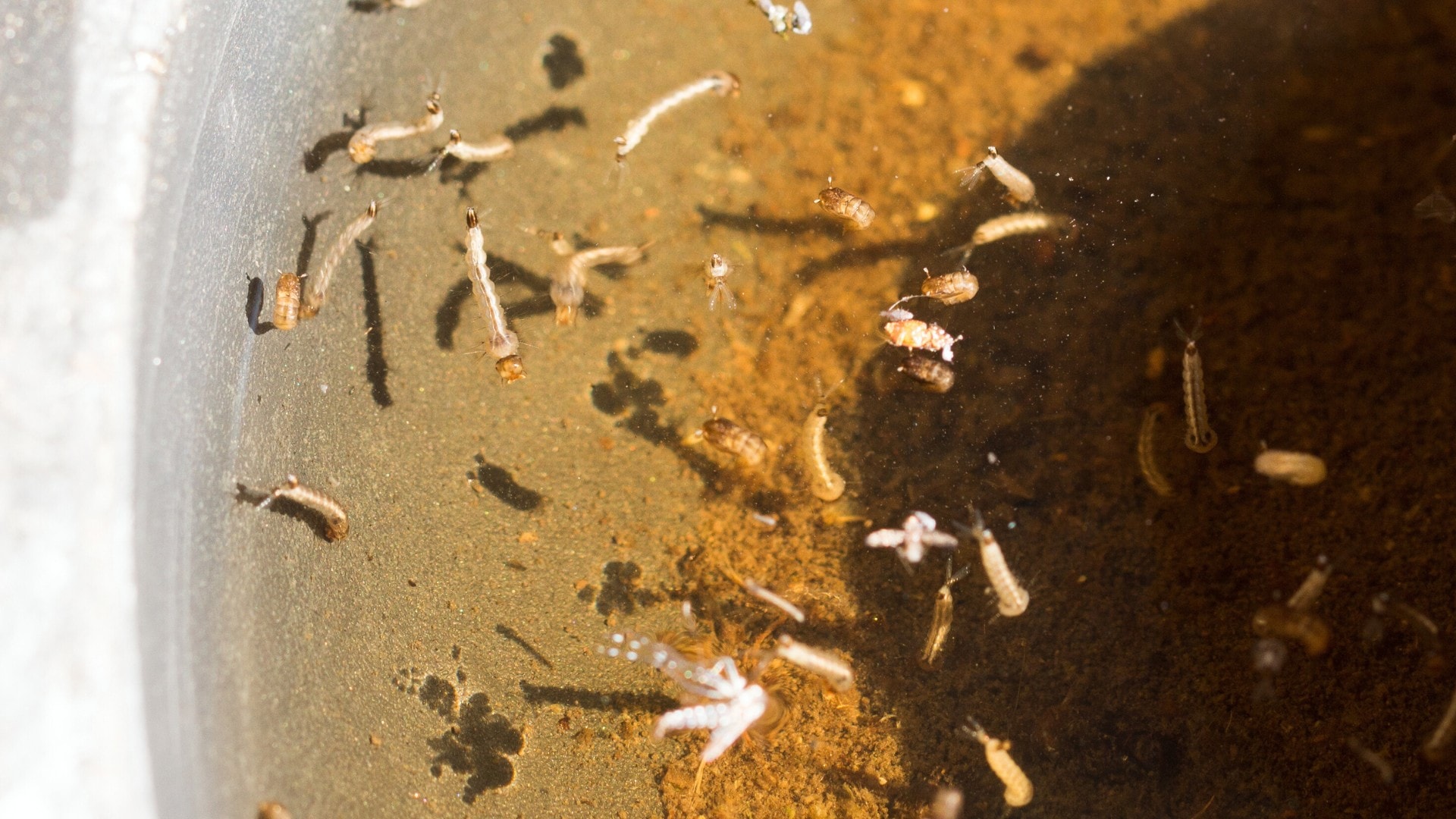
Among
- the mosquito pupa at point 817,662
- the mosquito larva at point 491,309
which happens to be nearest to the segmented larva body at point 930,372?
the mosquito pupa at point 817,662

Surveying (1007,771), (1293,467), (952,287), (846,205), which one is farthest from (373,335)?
(1293,467)

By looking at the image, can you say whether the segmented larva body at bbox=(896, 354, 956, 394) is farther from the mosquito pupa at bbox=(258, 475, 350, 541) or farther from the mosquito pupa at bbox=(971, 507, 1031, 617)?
the mosquito pupa at bbox=(258, 475, 350, 541)

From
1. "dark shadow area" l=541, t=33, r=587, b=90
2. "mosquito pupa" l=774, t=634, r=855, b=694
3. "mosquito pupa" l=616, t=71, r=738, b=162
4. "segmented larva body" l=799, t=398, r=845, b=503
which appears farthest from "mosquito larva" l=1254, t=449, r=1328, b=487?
"dark shadow area" l=541, t=33, r=587, b=90

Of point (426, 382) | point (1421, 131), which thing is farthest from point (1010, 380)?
point (426, 382)

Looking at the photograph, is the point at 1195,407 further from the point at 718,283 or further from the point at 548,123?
the point at 548,123

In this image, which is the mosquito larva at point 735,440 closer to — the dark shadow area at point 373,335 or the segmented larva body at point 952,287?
the segmented larva body at point 952,287

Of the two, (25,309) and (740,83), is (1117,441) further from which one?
(25,309)
